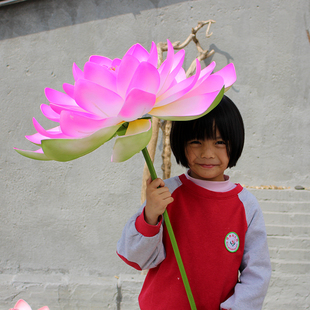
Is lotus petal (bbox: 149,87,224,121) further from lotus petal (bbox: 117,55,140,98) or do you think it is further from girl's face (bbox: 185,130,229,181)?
girl's face (bbox: 185,130,229,181)

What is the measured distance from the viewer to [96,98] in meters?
0.30

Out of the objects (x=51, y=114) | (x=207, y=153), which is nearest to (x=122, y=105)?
(x=51, y=114)

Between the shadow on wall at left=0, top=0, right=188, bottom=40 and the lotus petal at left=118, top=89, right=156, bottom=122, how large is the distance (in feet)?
6.79

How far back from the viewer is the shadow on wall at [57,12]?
6.93ft

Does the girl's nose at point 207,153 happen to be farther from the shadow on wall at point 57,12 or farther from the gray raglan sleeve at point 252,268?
the shadow on wall at point 57,12

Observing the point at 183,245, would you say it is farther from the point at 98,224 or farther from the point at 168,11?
the point at 168,11

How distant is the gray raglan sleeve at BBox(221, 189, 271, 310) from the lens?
0.61 m

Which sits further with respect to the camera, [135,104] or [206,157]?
[206,157]

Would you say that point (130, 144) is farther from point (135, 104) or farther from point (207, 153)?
point (207, 153)

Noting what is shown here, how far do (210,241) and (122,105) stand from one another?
0.47 metres

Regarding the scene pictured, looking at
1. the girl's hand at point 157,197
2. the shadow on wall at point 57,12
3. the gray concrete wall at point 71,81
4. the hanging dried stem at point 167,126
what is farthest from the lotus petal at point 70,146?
the shadow on wall at point 57,12

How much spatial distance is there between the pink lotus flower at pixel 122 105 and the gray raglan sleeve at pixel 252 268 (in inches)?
17.7

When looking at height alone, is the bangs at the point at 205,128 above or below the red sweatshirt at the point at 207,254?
above

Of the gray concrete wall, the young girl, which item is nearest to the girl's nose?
the young girl
